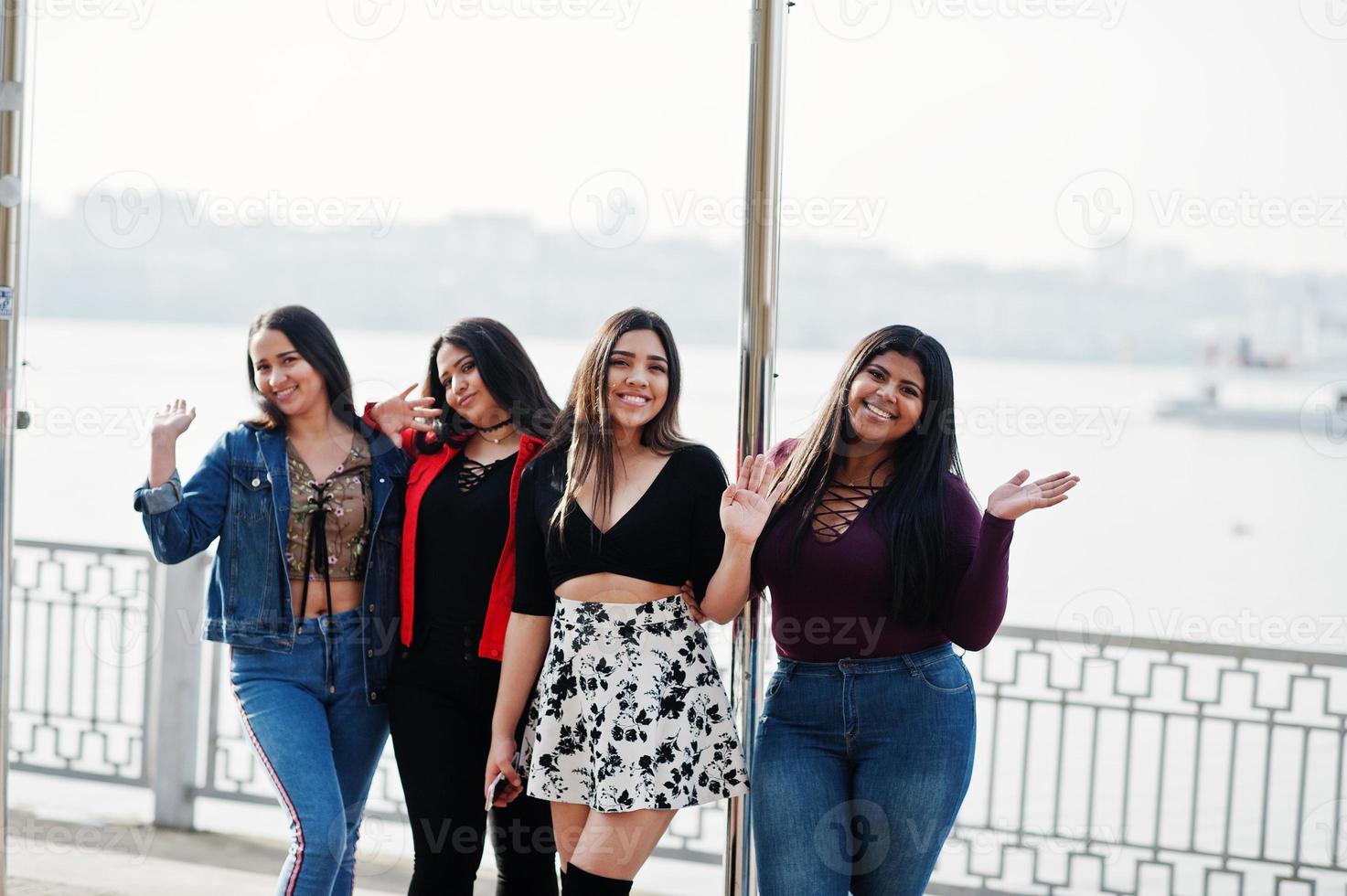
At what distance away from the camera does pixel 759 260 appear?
7.71 feet

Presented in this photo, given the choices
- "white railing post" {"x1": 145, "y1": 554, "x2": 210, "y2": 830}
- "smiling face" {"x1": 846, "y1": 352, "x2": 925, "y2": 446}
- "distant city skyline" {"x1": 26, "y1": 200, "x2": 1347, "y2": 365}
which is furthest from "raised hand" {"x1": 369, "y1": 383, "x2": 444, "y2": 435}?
"distant city skyline" {"x1": 26, "y1": 200, "x2": 1347, "y2": 365}

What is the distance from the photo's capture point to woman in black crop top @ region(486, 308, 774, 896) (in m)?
2.09

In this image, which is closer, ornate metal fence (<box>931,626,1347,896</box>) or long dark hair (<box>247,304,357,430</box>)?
long dark hair (<box>247,304,357,430</box>)

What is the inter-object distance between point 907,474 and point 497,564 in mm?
759

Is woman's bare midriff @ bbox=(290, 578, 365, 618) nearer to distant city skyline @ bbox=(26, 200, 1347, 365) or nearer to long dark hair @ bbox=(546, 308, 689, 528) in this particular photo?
long dark hair @ bbox=(546, 308, 689, 528)

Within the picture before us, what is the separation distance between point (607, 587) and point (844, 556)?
0.40 m

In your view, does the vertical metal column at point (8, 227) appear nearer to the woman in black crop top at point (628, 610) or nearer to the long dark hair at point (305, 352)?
the long dark hair at point (305, 352)

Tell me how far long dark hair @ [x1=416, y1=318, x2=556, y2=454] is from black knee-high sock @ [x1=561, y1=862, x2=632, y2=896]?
0.78 m

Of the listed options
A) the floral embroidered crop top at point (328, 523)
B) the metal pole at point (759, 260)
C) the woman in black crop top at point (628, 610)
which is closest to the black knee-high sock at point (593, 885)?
the woman in black crop top at point (628, 610)

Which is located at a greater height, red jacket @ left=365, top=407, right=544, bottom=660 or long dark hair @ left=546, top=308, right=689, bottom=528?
long dark hair @ left=546, top=308, right=689, bottom=528

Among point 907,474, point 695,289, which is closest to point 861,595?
point 907,474

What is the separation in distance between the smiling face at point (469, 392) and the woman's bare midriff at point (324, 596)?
38cm

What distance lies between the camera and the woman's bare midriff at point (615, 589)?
2127 mm

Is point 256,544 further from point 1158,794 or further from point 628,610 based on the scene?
point 1158,794
